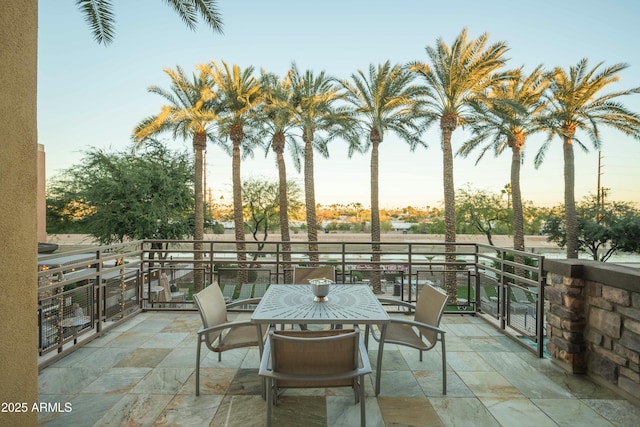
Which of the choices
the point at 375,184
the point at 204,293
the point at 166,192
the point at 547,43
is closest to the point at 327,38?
the point at 375,184

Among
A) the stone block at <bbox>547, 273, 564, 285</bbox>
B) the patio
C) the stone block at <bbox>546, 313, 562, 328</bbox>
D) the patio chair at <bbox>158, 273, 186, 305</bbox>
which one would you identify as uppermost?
the stone block at <bbox>547, 273, 564, 285</bbox>

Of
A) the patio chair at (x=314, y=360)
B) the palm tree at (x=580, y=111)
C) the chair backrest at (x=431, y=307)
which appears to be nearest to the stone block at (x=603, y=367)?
the chair backrest at (x=431, y=307)

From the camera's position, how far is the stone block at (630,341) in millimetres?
2699

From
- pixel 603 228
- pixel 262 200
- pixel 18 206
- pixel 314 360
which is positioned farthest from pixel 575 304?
pixel 262 200

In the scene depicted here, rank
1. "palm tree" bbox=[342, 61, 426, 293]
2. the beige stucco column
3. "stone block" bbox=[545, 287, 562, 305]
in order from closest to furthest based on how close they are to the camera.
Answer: the beige stucco column
"stone block" bbox=[545, 287, 562, 305]
"palm tree" bbox=[342, 61, 426, 293]

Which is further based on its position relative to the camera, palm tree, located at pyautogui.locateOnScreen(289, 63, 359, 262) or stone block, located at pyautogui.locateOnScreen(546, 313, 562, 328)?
palm tree, located at pyautogui.locateOnScreen(289, 63, 359, 262)

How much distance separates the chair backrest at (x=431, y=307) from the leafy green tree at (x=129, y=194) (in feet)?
41.2

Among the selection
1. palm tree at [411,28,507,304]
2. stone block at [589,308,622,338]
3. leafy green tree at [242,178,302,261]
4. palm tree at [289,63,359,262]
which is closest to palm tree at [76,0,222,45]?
stone block at [589,308,622,338]

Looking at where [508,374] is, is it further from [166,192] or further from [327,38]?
[166,192]

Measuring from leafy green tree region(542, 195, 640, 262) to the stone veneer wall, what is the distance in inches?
681

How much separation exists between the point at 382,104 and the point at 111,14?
9502 millimetres

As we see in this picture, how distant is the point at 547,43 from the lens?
1119cm

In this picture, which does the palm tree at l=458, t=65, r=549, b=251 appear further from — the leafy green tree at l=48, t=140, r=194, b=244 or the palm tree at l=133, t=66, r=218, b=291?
the leafy green tree at l=48, t=140, r=194, b=244

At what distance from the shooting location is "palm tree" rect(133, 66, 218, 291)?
12297 millimetres
